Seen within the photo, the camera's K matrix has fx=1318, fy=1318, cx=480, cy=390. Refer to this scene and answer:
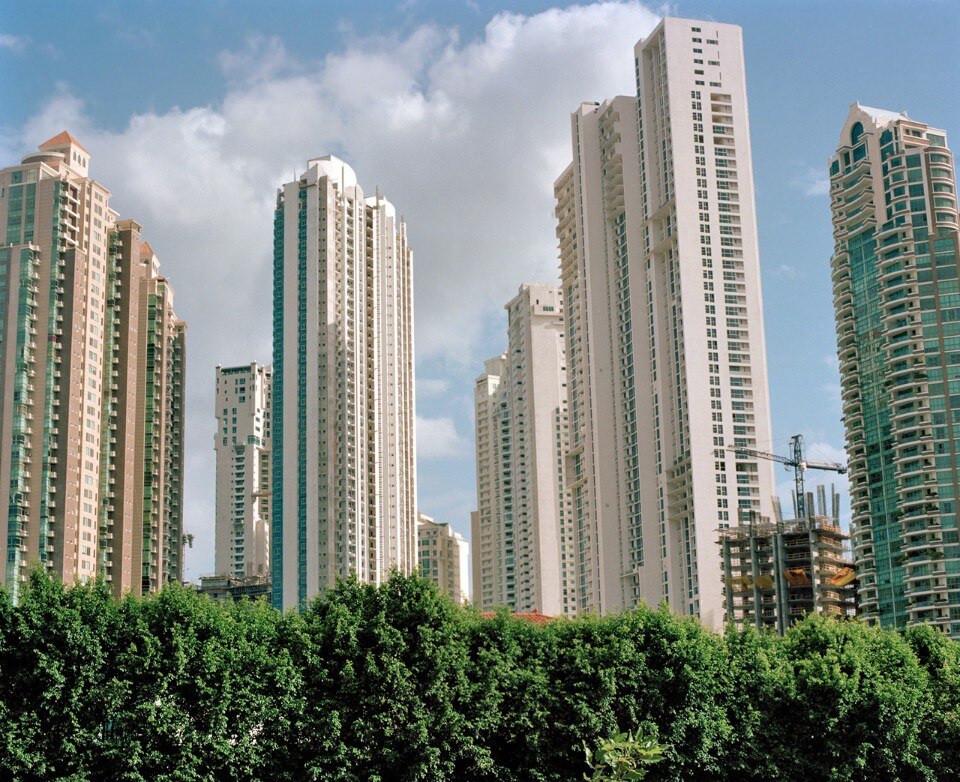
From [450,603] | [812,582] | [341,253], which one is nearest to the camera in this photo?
[450,603]

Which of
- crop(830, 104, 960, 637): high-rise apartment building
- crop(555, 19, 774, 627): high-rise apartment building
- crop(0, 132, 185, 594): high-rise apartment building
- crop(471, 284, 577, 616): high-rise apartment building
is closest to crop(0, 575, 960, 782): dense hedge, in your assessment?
crop(830, 104, 960, 637): high-rise apartment building

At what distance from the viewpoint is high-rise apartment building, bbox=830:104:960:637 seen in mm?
86062

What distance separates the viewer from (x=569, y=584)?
144500mm

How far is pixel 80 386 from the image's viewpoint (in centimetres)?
9294

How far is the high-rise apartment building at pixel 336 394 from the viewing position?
11562 centimetres

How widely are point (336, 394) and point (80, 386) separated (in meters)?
29.8

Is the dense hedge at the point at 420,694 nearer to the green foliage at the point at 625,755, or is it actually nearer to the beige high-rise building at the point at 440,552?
the green foliage at the point at 625,755

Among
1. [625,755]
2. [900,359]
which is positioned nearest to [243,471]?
[900,359]

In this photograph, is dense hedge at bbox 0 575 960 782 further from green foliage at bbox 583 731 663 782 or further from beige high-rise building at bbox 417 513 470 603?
beige high-rise building at bbox 417 513 470 603

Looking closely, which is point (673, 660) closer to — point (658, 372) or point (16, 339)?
point (658, 372)

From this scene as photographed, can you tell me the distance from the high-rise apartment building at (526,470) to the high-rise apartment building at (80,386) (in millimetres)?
48394

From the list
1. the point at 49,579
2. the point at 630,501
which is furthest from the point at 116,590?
the point at 49,579

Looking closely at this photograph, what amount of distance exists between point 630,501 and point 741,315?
16174 mm

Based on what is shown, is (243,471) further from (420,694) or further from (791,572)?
(420,694)
